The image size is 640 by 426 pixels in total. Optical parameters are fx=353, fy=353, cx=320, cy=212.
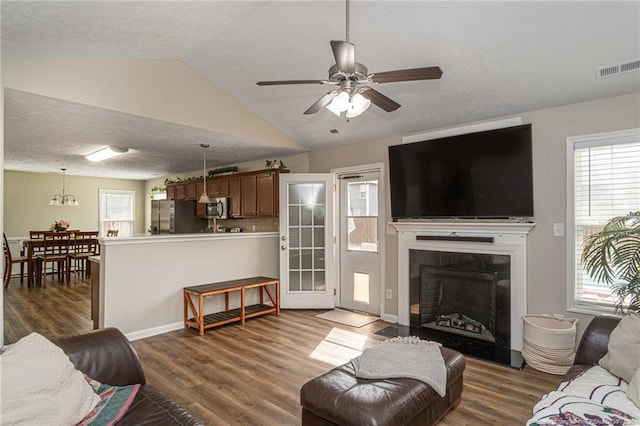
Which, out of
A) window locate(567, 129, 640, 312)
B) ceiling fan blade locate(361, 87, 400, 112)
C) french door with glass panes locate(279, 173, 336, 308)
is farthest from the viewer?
french door with glass panes locate(279, 173, 336, 308)

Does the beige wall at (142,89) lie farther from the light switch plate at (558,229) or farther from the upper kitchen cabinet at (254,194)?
the light switch plate at (558,229)

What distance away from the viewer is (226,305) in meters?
4.98

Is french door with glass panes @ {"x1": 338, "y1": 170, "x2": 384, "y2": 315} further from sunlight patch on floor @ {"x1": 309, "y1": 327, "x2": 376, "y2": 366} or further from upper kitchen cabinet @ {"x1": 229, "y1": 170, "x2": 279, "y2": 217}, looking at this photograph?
upper kitchen cabinet @ {"x1": 229, "y1": 170, "x2": 279, "y2": 217}

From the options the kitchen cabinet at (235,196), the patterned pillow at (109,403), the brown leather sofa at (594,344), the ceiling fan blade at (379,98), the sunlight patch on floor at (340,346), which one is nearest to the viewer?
the patterned pillow at (109,403)

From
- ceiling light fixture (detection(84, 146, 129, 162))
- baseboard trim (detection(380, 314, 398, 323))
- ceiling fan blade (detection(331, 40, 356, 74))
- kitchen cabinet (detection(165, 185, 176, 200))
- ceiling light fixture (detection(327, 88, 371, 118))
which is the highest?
ceiling light fixture (detection(84, 146, 129, 162))

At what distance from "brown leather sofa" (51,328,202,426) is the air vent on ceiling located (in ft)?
12.5

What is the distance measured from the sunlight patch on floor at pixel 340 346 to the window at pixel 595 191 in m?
2.07

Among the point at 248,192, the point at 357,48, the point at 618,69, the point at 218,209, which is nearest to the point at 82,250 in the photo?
the point at 218,209

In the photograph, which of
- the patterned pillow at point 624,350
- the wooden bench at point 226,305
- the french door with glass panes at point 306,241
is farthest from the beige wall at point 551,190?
the wooden bench at point 226,305

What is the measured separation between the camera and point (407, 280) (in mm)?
4500

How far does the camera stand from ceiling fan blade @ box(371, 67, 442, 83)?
7.01 feet

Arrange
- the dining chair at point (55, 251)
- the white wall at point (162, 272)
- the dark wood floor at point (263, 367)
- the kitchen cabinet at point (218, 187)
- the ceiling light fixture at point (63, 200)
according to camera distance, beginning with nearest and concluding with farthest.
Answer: the dark wood floor at point (263, 367)
the white wall at point (162, 272)
the kitchen cabinet at point (218, 187)
the dining chair at point (55, 251)
the ceiling light fixture at point (63, 200)

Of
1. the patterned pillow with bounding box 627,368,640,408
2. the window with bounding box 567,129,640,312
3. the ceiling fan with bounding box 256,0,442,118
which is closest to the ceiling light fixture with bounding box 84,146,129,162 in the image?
the ceiling fan with bounding box 256,0,442,118

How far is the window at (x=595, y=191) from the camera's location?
3102 millimetres
